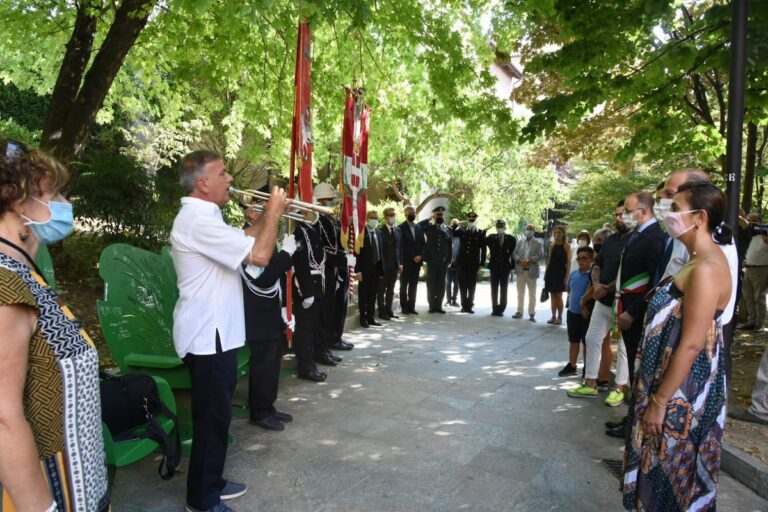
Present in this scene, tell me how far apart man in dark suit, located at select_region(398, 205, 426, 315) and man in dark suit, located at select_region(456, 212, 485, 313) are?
985 millimetres

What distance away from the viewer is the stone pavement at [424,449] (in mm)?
3512

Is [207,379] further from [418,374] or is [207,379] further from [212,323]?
[418,374]

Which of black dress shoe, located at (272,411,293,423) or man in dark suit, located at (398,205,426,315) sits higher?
man in dark suit, located at (398,205,426,315)

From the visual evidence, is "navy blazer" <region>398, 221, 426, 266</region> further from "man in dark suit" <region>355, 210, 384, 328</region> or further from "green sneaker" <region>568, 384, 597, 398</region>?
"green sneaker" <region>568, 384, 597, 398</region>

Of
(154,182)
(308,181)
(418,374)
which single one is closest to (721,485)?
(418,374)

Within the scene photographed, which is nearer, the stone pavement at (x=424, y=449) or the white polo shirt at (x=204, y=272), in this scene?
the white polo shirt at (x=204, y=272)

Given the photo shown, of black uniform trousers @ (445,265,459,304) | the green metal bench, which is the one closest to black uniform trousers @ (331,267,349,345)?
the green metal bench

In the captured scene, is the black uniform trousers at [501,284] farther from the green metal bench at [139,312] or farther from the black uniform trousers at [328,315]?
the green metal bench at [139,312]

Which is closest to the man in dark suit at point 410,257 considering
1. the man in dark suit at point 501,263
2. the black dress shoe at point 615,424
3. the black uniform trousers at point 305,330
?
the man in dark suit at point 501,263

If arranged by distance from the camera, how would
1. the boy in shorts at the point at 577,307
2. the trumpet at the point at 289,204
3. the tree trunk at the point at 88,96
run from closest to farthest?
the trumpet at the point at 289,204 → the boy in shorts at the point at 577,307 → the tree trunk at the point at 88,96

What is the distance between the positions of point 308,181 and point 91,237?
546 cm

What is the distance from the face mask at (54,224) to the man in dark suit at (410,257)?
29.1 feet

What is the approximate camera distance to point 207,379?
309 centimetres

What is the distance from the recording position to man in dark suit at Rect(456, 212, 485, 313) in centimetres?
1148
